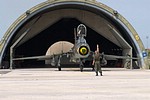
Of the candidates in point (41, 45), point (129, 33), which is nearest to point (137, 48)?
point (129, 33)

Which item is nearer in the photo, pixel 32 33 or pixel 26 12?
pixel 26 12

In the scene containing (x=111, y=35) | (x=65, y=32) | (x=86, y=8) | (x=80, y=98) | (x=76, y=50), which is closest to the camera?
(x=80, y=98)

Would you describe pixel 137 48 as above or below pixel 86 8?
below

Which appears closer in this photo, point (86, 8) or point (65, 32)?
point (86, 8)

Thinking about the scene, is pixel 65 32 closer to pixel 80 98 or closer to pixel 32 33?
pixel 32 33

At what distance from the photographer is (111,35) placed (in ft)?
142

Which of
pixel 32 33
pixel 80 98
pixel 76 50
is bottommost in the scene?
pixel 80 98

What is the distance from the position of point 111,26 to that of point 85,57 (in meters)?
12.2

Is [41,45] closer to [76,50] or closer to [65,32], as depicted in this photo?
[65,32]

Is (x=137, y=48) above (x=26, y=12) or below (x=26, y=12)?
below

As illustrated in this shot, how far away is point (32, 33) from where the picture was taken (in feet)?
144

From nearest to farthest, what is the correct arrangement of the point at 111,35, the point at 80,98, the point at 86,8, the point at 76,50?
the point at 80,98
the point at 76,50
the point at 86,8
the point at 111,35

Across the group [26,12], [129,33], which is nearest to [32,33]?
[26,12]

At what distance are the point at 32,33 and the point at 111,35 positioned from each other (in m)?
9.80
